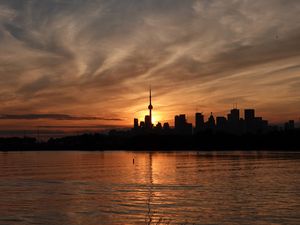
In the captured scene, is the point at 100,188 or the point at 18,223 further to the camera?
the point at 100,188

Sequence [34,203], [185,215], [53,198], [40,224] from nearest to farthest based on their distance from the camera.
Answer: [40,224], [185,215], [34,203], [53,198]

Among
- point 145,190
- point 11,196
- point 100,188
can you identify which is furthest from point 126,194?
point 11,196

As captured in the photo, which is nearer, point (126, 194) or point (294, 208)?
point (294, 208)

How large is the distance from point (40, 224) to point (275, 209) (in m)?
22.9

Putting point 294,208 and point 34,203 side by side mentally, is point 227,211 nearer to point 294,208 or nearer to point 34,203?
point 294,208

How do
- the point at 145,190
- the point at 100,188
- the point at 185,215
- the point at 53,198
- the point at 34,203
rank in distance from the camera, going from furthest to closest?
the point at 100,188, the point at 145,190, the point at 53,198, the point at 34,203, the point at 185,215

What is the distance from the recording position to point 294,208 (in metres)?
43.5

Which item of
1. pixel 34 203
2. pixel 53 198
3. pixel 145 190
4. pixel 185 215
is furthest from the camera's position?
pixel 145 190

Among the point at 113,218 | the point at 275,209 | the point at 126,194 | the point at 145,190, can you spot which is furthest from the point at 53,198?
the point at 275,209

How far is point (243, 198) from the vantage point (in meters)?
52.2

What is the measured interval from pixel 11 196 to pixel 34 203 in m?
7.69

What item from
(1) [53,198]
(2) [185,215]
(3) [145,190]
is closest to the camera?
(2) [185,215]

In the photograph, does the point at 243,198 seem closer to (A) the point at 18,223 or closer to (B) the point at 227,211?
(B) the point at 227,211

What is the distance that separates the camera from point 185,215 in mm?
41062
